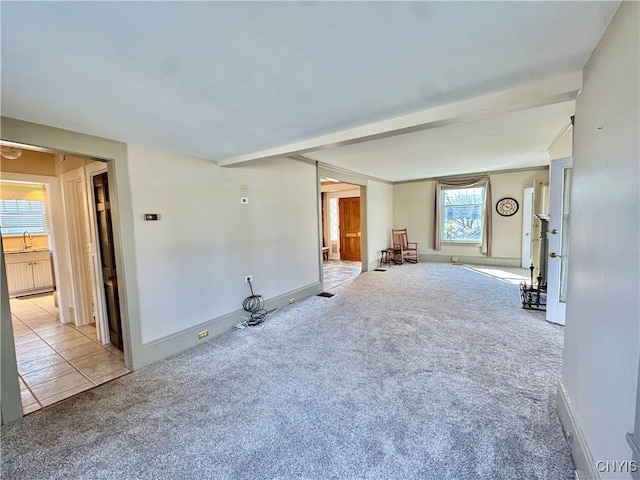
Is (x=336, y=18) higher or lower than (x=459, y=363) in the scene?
higher

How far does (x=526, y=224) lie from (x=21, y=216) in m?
11.0

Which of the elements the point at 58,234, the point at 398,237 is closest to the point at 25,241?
the point at 58,234

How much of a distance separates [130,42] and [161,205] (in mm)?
1972

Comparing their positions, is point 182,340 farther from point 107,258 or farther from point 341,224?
point 341,224

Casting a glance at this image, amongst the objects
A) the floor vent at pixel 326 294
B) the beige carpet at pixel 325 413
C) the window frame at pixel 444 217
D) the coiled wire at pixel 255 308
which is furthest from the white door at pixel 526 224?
the coiled wire at pixel 255 308

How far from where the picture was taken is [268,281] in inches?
164

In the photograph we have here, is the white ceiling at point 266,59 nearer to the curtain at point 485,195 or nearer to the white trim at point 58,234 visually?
the white trim at point 58,234

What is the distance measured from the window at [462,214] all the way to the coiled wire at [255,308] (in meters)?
5.79

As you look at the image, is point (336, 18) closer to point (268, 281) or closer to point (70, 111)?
point (70, 111)

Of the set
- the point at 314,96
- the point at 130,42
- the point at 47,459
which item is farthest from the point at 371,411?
the point at 130,42

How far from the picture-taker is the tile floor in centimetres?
242

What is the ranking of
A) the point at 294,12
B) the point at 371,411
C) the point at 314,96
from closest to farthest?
the point at 294,12 < the point at 314,96 < the point at 371,411

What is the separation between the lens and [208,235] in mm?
3371

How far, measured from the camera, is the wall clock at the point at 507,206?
6.73 m
